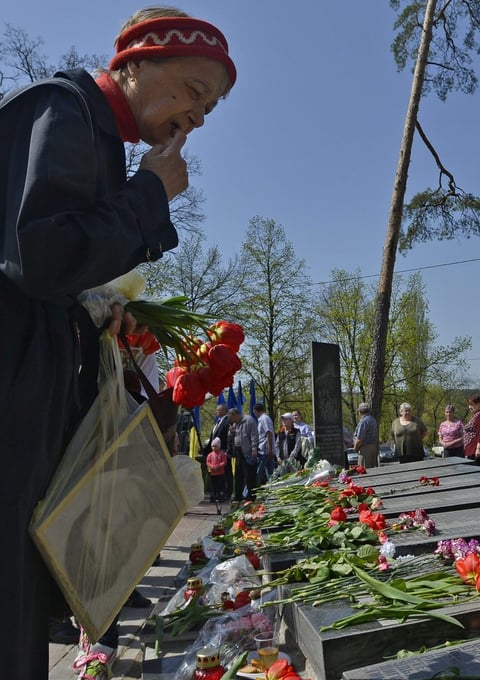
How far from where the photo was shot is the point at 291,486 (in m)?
6.12

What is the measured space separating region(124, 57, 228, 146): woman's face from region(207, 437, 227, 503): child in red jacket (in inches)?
412

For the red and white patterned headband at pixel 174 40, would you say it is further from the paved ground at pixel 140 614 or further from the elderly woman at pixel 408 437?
the elderly woman at pixel 408 437

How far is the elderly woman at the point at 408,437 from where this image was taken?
10.4 m

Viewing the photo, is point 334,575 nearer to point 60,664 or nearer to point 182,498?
point 182,498

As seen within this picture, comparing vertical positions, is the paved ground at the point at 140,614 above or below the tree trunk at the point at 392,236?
below

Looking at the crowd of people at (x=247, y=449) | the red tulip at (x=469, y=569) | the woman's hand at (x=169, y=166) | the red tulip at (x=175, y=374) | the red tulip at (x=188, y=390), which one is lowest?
the crowd of people at (x=247, y=449)

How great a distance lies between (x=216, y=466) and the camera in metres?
11.4

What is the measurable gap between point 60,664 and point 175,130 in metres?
3.37

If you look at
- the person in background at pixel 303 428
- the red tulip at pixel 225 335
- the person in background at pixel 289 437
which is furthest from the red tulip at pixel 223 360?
the person in background at pixel 289 437

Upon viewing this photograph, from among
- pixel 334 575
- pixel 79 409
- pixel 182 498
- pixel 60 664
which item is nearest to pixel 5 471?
pixel 79 409

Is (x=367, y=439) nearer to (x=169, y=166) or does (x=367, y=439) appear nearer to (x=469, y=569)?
(x=469, y=569)

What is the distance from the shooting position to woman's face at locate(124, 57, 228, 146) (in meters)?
1.29

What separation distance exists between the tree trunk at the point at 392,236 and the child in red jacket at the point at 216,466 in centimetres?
300

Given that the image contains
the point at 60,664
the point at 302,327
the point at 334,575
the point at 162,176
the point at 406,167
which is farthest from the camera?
the point at 302,327
